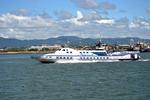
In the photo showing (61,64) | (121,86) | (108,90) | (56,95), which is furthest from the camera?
(61,64)

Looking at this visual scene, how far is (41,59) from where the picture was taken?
121m

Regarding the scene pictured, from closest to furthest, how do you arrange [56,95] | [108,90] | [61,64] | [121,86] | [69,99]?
[69,99]
[56,95]
[108,90]
[121,86]
[61,64]

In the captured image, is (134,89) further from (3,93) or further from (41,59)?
(41,59)

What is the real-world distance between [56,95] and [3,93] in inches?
252

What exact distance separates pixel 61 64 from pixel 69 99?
7078cm

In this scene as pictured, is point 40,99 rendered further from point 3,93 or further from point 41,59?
point 41,59

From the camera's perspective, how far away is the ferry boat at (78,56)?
118812 mm

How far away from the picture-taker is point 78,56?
121500mm

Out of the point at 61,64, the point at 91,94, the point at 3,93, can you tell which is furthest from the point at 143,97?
the point at 61,64

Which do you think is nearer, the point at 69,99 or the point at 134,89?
the point at 69,99

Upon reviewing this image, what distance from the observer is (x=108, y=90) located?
170ft

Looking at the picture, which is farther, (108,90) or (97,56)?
(97,56)

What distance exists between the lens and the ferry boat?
119 metres

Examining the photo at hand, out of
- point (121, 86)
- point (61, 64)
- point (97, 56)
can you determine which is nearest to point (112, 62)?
point (97, 56)
